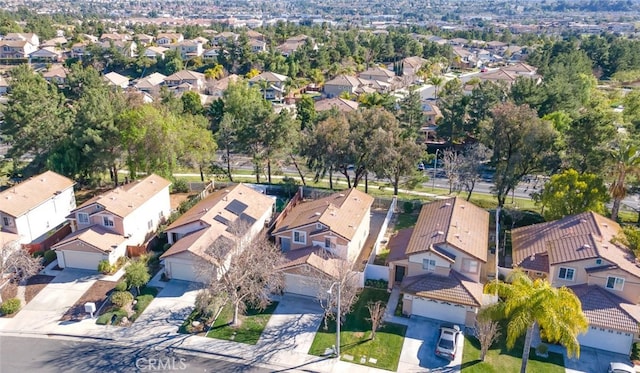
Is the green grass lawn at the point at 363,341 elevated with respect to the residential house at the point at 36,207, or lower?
lower

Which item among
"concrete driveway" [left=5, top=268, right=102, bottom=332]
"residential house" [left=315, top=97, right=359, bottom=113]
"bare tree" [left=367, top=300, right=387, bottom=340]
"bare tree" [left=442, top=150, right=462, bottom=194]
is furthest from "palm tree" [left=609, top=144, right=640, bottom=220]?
"residential house" [left=315, top=97, right=359, bottom=113]

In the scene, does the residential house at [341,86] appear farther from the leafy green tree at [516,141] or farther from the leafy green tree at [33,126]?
the leafy green tree at [33,126]

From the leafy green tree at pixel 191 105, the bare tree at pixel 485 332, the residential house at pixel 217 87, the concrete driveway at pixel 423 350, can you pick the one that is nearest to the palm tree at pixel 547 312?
the bare tree at pixel 485 332

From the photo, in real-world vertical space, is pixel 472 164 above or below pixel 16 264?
above

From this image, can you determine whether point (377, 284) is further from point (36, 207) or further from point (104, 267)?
point (36, 207)

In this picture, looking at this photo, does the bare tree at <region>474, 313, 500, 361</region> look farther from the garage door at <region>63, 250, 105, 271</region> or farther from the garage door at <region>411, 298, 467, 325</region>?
the garage door at <region>63, 250, 105, 271</region>

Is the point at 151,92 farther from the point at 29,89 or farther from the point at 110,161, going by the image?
the point at 110,161

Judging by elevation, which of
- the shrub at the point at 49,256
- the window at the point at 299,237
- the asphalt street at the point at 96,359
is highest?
the window at the point at 299,237

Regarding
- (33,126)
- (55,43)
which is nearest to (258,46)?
(55,43)
